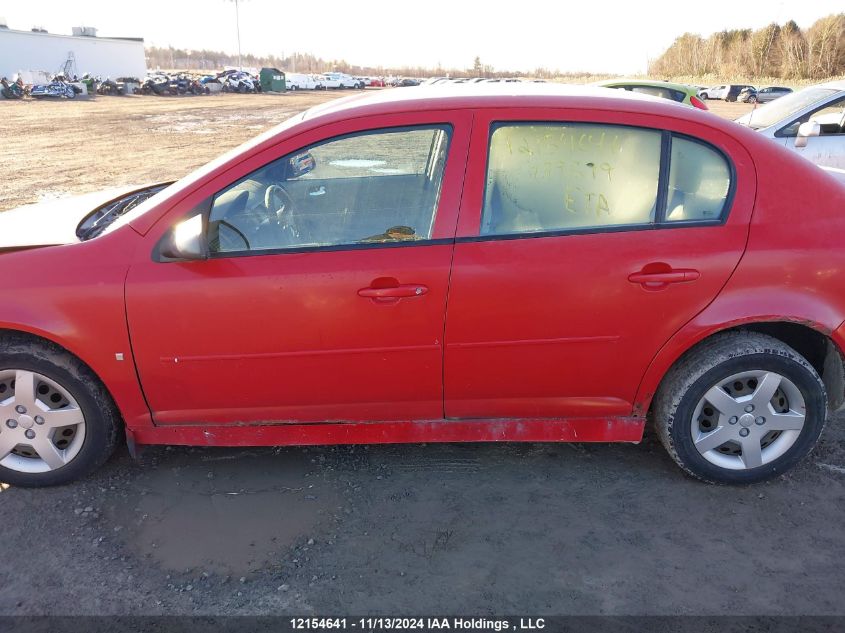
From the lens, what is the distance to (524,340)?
2.78m

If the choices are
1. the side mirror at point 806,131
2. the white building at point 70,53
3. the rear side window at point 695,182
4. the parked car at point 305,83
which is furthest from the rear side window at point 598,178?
the parked car at point 305,83

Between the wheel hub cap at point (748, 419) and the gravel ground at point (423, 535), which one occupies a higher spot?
the wheel hub cap at point (748, 419)

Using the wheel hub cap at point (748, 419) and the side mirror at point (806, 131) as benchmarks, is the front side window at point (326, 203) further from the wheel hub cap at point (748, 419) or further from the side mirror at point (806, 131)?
the side mirror at point (806, 131)

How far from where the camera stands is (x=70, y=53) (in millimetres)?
67750

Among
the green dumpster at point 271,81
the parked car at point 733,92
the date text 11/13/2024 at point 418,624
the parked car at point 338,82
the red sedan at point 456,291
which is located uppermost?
the parked car at point 338,82

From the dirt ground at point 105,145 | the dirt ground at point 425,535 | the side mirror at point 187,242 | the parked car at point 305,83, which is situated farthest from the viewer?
the parked car at point 305,83

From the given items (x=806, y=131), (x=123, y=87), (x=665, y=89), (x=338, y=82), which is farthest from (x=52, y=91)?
(x=806, y=131)

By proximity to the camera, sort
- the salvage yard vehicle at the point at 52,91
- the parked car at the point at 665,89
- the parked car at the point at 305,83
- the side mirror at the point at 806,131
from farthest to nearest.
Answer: the parked car at the point at 305,83 → the salvage yard vehicle at the point at 52,91 → the parked car at the point at 665,89 → the side mirror at the point at 806,131

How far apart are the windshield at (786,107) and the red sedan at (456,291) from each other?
5771 millimetres

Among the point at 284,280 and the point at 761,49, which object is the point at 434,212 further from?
the point at 761,49

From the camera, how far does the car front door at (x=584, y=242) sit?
270 centimetres

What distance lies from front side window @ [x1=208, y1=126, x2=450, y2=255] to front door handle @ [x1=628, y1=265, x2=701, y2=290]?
918mm

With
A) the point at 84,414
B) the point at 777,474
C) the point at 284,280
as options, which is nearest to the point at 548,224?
the point at 284,280

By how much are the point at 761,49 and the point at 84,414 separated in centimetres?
5604
